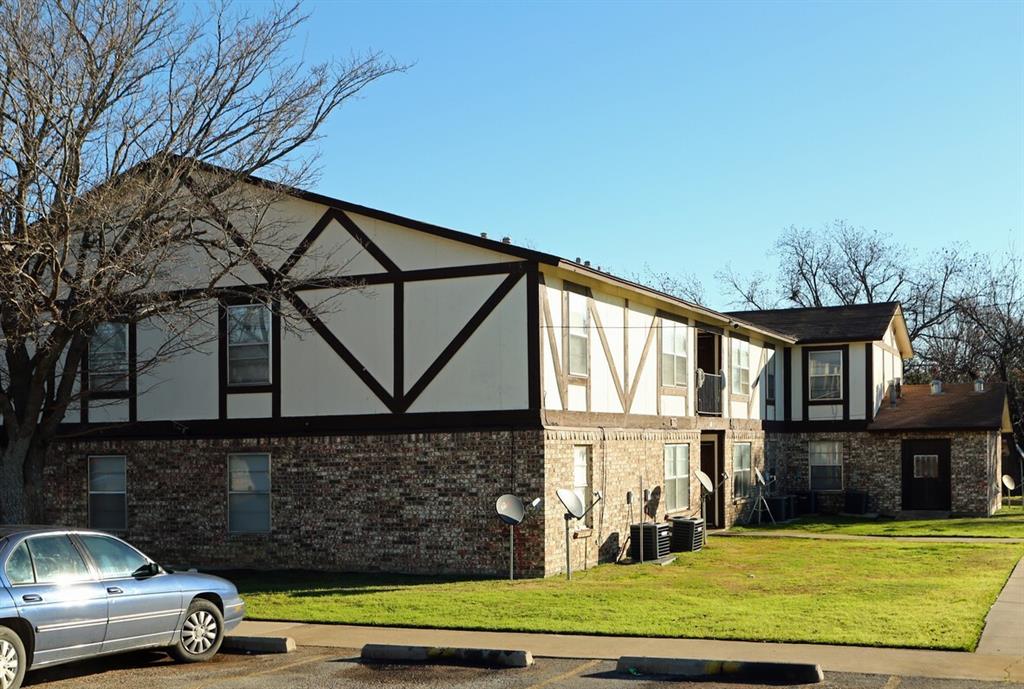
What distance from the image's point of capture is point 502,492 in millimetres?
19328

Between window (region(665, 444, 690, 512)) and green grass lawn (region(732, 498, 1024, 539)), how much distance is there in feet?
11.4

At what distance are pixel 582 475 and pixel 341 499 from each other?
4.39 meters

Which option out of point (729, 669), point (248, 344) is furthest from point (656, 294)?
point (729, 669)

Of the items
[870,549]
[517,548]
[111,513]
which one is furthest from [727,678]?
[111,513]

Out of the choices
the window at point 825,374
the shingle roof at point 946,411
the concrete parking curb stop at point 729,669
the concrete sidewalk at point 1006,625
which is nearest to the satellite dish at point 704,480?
the concrete sidewalk at point 1006,625

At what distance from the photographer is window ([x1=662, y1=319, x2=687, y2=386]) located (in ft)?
83.1

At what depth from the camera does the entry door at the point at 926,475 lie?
33.5 m

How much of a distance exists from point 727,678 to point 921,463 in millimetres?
24984

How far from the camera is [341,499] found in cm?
2056

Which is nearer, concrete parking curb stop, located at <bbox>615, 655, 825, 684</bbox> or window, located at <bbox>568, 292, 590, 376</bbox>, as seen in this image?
concrete parking curb stop, located at <bbox>615, 655, 825, 684</bbox>

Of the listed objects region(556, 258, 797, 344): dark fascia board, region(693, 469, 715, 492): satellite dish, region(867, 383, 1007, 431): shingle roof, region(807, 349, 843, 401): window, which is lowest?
region(693, 469, 715, 492): satellite dish

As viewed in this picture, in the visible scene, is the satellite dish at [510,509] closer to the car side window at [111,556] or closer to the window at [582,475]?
the window at [582,475]

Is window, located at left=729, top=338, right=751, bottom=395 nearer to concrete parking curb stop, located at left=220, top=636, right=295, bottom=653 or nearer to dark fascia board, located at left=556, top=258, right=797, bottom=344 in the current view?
dark fascia board, located at left=556, top=258, right=797, bottom=344

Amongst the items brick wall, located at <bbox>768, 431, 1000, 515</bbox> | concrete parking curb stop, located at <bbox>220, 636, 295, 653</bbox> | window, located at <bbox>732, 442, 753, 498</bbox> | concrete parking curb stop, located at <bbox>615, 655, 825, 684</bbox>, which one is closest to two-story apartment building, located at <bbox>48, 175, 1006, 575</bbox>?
window, located at <bbox>732, 442, 753, 498</bbox>
